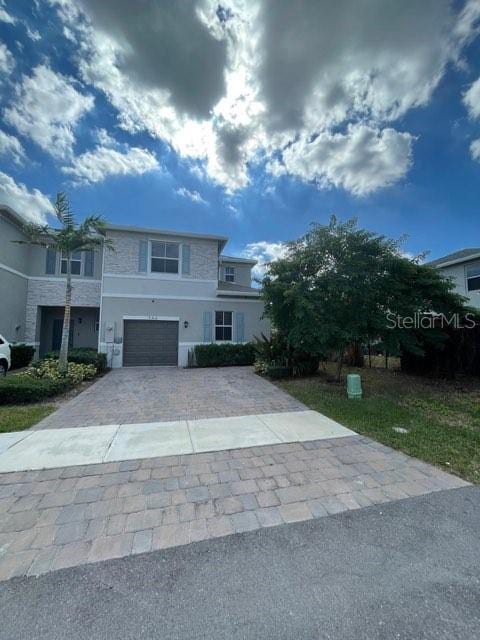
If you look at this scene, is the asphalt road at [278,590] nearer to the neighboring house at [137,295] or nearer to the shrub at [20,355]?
the neighboring house at [137,295]

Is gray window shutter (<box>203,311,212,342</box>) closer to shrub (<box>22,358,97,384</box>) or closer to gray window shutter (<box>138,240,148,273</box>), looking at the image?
gray window shutter (<box>138,240,148,273</box>)

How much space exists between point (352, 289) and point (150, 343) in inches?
370

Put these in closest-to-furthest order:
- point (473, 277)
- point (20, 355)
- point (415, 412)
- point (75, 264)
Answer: point (415, 412) → point (20, 355) → point (75, 264) → point (473, 277)

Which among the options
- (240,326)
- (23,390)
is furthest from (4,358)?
(240,326)

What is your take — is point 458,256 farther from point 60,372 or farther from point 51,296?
point 51,296

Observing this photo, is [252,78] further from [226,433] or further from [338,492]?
[338,492]

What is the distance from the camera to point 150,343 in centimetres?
1272

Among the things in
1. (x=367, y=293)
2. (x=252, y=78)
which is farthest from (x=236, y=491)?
(x=252, y=78)

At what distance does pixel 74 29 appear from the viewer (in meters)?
6.87

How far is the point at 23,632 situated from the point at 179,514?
1.24 metres

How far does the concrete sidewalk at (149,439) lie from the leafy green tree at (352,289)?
274 centimetres

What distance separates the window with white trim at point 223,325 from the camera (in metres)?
13.5

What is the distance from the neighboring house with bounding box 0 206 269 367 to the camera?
12211 mm

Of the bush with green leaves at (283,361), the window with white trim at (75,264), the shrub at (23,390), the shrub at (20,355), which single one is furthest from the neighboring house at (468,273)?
the shrub at (20,355)
